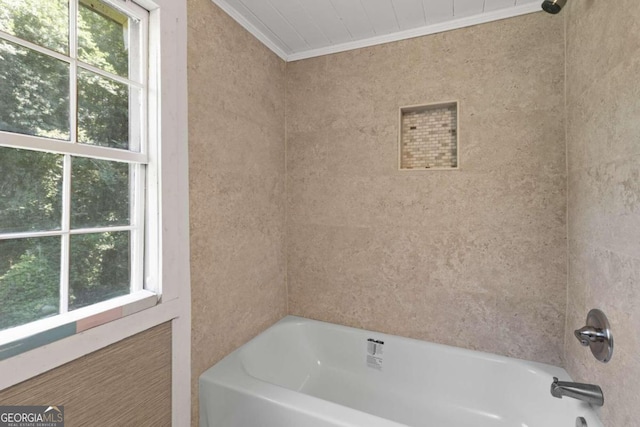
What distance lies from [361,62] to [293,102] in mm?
554

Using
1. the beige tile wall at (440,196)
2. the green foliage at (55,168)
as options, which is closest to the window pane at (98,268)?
the green foliage at (55,168)

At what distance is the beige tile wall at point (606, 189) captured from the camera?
0.93 metres

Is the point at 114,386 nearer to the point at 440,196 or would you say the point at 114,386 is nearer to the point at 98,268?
the point at 98,268

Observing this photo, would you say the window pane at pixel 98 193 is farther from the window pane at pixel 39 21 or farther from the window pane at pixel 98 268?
the window pane at pixel 39 21

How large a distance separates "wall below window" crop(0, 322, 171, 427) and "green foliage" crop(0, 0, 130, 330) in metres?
0.20

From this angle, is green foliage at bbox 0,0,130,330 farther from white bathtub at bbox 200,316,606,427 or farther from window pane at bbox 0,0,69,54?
white bathtub at bbox 200,316,606,427

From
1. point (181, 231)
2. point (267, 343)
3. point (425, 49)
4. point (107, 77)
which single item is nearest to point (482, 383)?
point (267, 343)

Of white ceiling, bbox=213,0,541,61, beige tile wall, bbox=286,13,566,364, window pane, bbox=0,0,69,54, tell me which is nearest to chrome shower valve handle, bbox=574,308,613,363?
beige tile wall, bbox=286,13,566,364

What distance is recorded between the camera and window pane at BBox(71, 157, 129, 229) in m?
0.99

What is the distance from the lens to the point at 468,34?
1.65 metres

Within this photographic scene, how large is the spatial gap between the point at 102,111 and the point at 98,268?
1.95ft

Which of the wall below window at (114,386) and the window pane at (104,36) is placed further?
the window pane at (104,36)

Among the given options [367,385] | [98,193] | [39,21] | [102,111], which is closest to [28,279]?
[98,193]

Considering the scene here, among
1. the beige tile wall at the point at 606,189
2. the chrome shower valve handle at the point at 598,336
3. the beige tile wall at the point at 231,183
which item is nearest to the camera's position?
the beige tile wall at the point at 606,189
